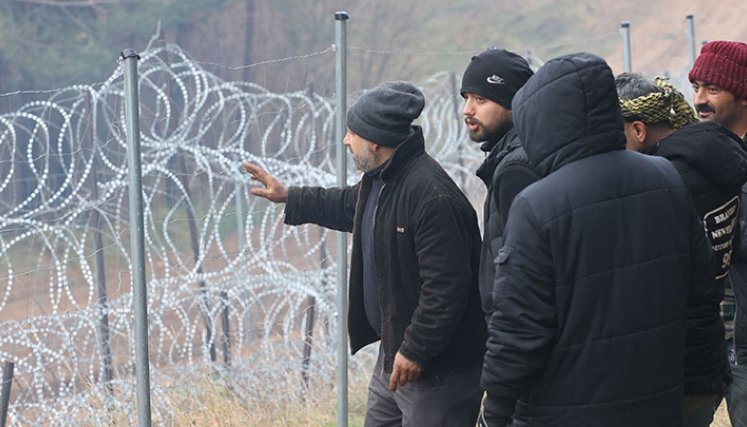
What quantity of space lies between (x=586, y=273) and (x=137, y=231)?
182 centimetres

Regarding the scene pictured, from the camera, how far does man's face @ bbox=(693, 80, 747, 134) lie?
395cm

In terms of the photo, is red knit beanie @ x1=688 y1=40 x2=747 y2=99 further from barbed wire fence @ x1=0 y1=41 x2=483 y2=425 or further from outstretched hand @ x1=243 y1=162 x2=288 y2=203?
barbed wire fence @ x1=0 y1=41 x2=483 y2=425

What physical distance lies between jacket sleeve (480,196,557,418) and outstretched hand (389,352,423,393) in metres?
1.09

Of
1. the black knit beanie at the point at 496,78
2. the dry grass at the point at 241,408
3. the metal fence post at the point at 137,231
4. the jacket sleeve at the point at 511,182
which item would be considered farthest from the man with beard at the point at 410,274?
the dry grass at the point at 241,408

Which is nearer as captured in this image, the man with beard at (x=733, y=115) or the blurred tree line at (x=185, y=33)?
the man with beard at (x=733, y=115)

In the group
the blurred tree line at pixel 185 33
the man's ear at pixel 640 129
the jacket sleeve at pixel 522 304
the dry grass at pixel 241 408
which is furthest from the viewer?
the blurred tree line at pixel 185 33

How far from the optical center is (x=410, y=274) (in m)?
4.15

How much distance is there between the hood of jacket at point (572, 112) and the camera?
2.97 metres

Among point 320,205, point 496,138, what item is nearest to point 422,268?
point 496,138

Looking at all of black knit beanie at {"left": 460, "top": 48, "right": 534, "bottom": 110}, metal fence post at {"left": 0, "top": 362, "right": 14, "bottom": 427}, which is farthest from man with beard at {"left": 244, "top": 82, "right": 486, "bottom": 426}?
metal fence post at {"left": 0, "top": 362, "right": 14, "bottom": 427}

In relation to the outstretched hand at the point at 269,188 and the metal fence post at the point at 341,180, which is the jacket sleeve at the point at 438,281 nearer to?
the outstretched hand at the point at 269,188

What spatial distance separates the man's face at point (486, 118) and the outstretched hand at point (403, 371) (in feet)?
2.60

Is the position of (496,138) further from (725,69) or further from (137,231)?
(137,231)

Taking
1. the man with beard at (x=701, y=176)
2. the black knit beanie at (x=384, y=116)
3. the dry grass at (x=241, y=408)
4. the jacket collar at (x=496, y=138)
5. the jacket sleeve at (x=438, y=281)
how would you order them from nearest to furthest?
the man with beard at (x=701, y=176)
the jacket collar at (x=496, y=138)
the jacket sleeve at (x=438, y=281)
the black knit beanie at (x=384, y=116)
the dry grass at (x=241, y=408)
